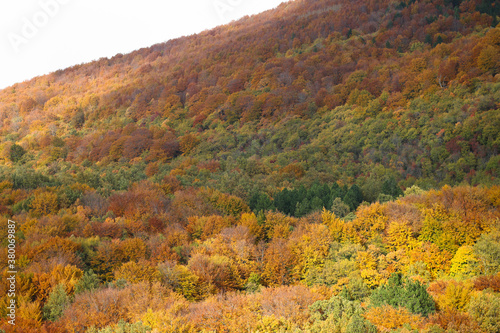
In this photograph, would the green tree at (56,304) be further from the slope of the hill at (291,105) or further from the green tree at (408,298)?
the slope of the hill at (291,105)

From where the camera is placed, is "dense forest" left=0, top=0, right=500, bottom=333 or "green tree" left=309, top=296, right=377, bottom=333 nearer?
"green tree" left=309, top=296, right=377, bottom=333

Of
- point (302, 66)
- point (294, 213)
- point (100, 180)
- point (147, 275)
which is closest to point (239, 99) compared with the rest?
point (302, 66)

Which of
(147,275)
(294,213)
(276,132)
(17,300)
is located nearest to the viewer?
(17,300)

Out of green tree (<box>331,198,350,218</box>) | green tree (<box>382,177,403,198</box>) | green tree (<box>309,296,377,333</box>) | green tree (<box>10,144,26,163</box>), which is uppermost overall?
green tree (<box>10,144,26,163</box>)

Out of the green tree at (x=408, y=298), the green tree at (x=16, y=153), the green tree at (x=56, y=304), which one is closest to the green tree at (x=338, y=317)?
the green tree at (x=408, y=298)

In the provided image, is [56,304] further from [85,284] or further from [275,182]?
[275,182]

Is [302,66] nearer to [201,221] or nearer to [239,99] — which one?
[239,99]

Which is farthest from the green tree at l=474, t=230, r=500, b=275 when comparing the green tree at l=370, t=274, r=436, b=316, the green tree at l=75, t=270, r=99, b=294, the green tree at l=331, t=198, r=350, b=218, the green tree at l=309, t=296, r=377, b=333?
the green tree at l=75, t=270, r=99, b=294

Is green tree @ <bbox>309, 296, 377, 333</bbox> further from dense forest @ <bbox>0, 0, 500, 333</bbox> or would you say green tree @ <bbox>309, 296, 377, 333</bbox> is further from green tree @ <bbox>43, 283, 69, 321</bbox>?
green tree @ <bbox>43, 283, 69, 321</bbox>

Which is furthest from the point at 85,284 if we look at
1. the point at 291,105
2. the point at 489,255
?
the point at 291,105
